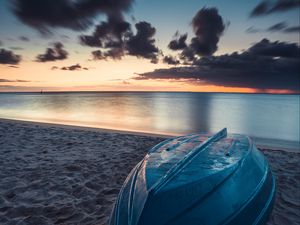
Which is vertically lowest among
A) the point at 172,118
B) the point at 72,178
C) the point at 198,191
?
the point at 172,118

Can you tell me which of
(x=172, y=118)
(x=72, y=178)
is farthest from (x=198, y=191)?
(x=172, y=118)

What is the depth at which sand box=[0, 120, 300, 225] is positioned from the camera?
3.60 metres

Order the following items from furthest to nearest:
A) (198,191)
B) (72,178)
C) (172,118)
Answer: (172,118), (72,178), (198,191)

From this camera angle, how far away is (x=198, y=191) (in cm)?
236

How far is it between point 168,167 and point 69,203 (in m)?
2.12

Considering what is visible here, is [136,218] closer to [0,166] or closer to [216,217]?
[216,217]

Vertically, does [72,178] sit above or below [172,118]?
above

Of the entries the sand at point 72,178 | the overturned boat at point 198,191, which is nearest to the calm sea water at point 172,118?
the sand at point 72,178

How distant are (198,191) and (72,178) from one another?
3.40 meters

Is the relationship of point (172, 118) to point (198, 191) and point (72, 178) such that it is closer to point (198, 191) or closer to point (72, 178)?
point (72, 178)

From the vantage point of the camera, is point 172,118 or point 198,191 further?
point 172,118

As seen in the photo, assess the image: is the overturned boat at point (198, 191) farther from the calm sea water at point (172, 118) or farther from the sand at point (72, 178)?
the calm sea water at point (172, 118)

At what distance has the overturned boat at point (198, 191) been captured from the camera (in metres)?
2.14

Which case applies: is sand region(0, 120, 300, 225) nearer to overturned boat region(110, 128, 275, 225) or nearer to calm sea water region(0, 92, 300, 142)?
overturned boat region(110, 128, 275, 225)
